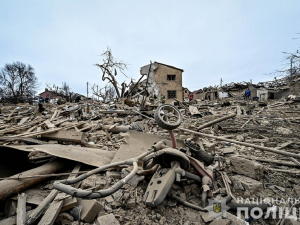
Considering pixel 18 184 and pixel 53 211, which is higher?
pixel 18 184

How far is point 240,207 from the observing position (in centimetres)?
199

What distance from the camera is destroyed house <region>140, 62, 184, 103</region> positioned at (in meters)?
22.4

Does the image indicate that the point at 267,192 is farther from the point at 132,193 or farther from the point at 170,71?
the point at 170,71

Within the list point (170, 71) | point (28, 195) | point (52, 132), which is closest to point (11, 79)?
point (170, 71)

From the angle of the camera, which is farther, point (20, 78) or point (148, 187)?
point (20, 78)

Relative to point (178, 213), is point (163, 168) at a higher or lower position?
higher

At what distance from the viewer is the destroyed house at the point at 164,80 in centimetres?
2236

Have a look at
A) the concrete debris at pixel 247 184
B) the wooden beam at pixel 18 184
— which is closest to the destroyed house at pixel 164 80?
the concrete debris at pixel 247 184

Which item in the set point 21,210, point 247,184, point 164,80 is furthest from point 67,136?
point 164,80

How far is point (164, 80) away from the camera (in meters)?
22.7

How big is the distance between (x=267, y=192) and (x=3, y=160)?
4874 millimetres

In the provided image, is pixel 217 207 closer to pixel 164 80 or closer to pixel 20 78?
pixel 164 80
